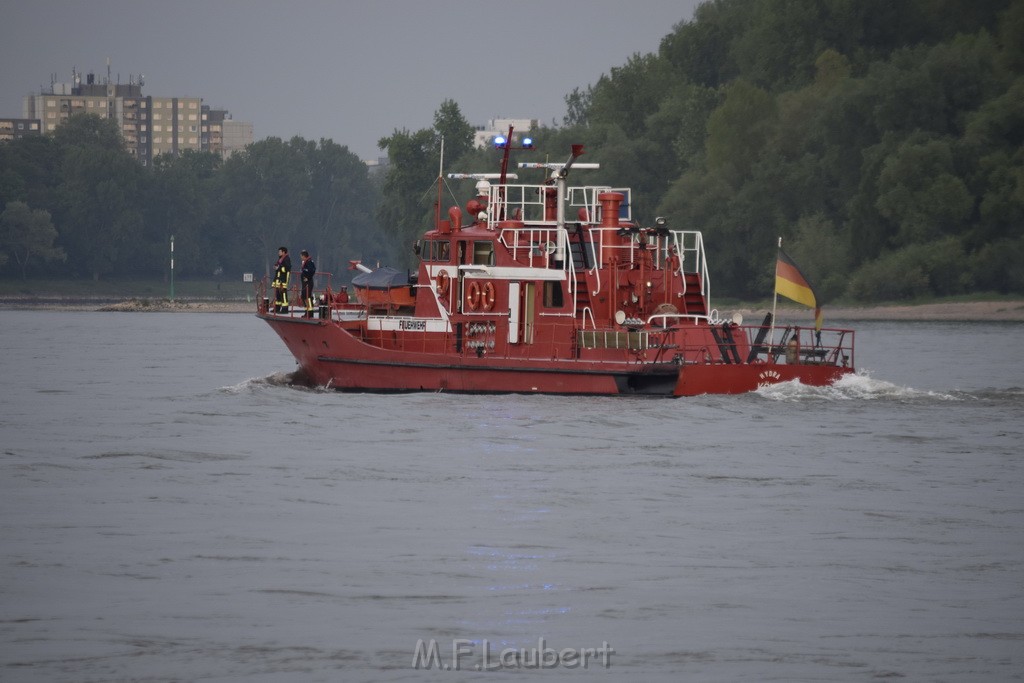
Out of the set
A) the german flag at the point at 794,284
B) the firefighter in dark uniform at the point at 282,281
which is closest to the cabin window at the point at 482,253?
the firefighter in dark uniform at the point at 282,281

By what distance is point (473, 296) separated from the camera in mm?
33938

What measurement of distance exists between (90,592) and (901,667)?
23.6ft

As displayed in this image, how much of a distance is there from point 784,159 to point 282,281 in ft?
200

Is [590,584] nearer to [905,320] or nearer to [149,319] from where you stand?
[905,320]

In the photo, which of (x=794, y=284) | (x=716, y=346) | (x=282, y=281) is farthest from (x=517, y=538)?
(x=282, y=281)

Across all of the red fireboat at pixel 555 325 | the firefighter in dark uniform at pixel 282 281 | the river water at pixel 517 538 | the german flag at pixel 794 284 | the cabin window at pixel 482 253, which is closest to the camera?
the river water at pixel 517 538

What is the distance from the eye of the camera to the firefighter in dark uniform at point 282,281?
35.4 metres

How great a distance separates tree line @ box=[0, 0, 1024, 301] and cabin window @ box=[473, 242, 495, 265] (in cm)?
1819

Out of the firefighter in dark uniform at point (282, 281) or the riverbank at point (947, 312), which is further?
the riverbank at point (947, 312)

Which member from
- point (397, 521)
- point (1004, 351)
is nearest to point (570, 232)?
point (397, 521)

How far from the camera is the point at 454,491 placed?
70.7 feet

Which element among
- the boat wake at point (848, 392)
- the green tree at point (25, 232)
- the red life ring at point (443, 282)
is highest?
the green tree at point (25, 232)

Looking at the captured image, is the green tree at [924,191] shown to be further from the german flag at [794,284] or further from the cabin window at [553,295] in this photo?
the german flag at [794,284]

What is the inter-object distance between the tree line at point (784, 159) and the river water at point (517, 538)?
24467 millimetres
